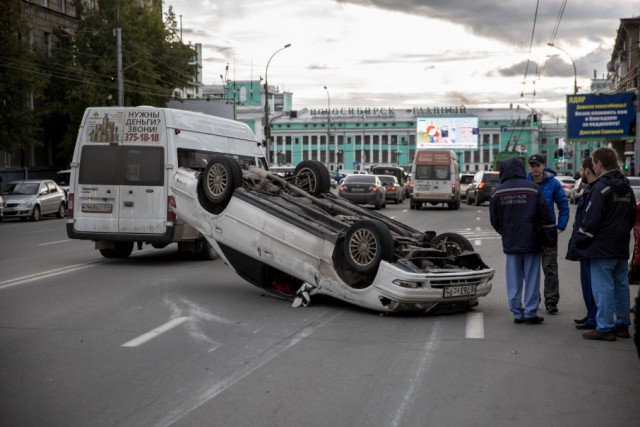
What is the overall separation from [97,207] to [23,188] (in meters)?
21.8

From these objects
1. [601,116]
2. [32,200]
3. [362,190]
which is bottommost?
[32,200]

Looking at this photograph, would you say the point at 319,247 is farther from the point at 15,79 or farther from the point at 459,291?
the point at 15,79

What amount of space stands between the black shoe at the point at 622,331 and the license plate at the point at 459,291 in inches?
→ 63.7

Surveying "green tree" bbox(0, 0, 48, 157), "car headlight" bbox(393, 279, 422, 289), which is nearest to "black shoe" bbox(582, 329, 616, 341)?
"car headlight" bbox(393, 279, 422, 289)

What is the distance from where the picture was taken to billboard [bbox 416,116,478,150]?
103562mm

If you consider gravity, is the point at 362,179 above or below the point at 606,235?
below

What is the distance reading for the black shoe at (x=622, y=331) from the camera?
321 inches

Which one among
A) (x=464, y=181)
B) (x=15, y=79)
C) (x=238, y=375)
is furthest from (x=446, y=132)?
(x=238, y=375)

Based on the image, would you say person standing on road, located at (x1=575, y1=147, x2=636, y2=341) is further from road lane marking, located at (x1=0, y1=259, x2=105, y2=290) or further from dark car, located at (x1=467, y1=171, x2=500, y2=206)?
dark car, located at (x1=467, y1=171, x2=500, y2=206)

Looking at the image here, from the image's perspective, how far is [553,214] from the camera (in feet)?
31.4

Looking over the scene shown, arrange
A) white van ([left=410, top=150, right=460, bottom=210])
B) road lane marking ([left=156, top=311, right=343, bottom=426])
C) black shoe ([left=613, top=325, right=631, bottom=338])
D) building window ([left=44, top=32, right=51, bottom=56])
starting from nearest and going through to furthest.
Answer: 1. road lane marking ([left=156, top=311, right=343, bottom=426])
2. black shoe ([left=613, top=325, right=631, bottom=338])
3. white van ([left=410, top=150, right=460, bottom=210])
4. building window ([left=44, top=32, right=51, bottom=56])

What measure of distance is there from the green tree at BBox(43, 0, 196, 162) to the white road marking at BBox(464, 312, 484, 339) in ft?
135

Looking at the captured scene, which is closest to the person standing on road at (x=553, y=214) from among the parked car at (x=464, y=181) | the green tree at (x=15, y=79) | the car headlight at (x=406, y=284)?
the car headlight at (x=406, y=284)

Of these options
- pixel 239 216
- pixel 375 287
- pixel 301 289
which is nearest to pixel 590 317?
pixel 375 287
